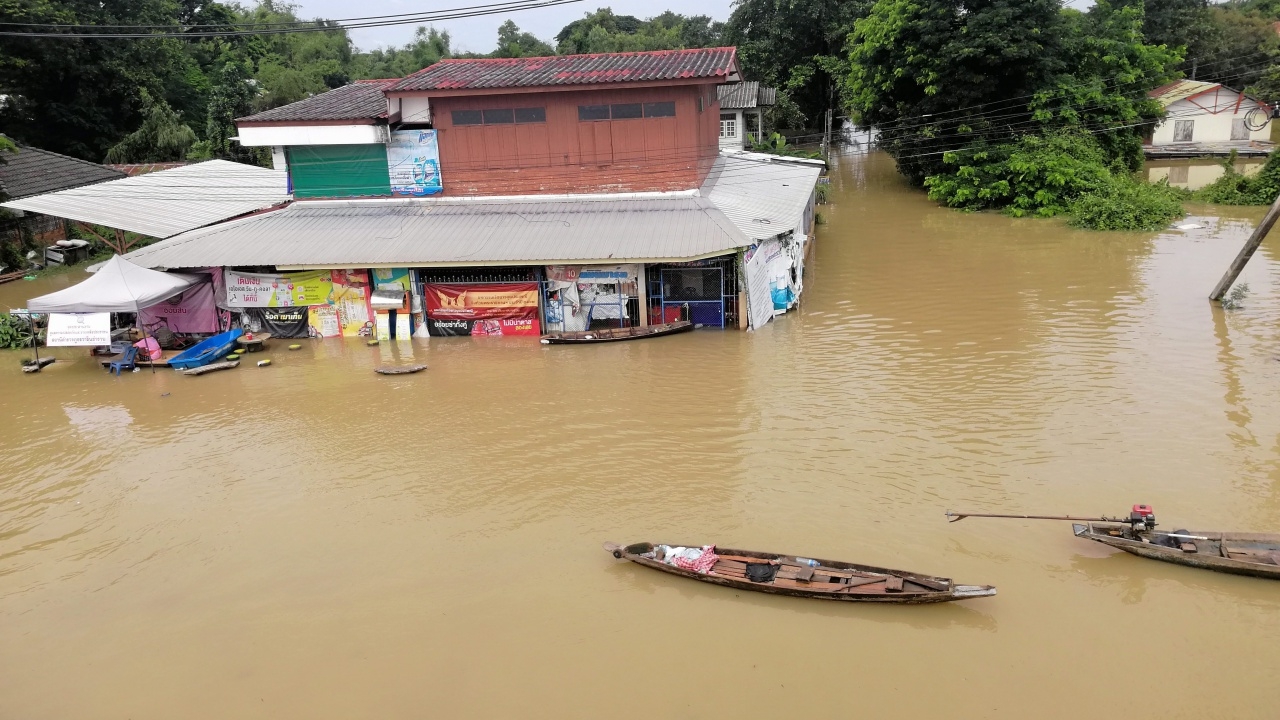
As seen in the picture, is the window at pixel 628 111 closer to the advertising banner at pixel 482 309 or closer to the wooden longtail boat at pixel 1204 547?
the advertising banner at pixel 482 309

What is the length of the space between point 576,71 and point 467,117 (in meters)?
3.23

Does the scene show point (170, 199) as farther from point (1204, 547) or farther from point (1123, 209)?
point (1123, 209)

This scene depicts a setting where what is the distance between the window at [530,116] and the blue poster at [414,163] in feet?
8.06

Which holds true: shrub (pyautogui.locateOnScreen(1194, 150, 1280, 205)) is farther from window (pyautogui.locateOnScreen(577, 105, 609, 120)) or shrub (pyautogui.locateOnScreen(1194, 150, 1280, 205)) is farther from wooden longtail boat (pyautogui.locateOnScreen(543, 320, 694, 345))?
window (pyautogui.locateOnScreen(577, 105, 609, 120))

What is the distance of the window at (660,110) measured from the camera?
2214cm

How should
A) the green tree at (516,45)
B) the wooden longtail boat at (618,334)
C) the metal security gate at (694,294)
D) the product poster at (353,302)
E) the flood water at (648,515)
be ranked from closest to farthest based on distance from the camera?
the flood water at (648,515) → the wooden longtail boat at (618,334) → the metal security gate at (694,294) → the product poster at (353,302) → the green tree at (516,45)

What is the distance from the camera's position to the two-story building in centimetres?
2050

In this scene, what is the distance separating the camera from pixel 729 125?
131ft

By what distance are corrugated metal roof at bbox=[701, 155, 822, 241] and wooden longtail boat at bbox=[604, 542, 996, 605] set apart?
1036cm

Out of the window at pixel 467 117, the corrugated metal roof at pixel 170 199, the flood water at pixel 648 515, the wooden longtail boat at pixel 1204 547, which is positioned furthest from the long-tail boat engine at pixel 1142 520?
the corrugated metal roof at pixel 170 199

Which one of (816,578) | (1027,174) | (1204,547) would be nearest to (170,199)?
(816,578)

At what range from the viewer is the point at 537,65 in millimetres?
23953

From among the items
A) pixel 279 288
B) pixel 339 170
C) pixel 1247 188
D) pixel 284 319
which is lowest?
pixel 284 319

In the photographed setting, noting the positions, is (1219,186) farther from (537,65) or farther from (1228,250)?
(537,65)
